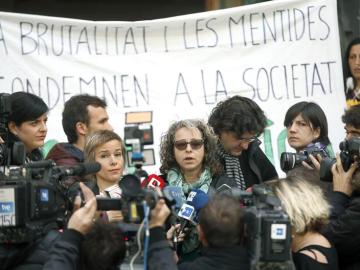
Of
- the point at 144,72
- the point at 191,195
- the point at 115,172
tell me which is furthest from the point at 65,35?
the point at 191,195

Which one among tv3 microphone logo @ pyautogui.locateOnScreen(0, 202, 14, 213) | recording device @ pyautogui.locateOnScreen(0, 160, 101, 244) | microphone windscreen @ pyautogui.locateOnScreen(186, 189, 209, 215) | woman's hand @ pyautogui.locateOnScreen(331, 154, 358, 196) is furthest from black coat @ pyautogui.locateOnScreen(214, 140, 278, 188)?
tv3 microphone logo @ pyautogui.locateOnScreen(0, 202, 14, 213)

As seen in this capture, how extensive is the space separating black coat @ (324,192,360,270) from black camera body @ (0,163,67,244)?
4.07 feet

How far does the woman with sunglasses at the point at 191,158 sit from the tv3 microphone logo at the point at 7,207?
3.76ft

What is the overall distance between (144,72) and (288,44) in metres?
1.14

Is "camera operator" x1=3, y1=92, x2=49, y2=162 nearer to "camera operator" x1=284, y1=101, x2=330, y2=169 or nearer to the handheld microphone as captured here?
the handheld microphone

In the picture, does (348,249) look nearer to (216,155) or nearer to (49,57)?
(216,155)

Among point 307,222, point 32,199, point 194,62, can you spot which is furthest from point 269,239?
point 194,62

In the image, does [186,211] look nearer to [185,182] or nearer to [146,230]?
[185,182]

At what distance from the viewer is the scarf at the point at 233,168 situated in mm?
4492

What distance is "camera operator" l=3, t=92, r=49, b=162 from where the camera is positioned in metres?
4.36

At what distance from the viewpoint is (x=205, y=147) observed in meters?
4.24

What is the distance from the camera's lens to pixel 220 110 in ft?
15.3

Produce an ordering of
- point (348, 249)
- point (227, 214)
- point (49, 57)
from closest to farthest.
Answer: point (227, 214) < point (348, 249) < point (49, 57)

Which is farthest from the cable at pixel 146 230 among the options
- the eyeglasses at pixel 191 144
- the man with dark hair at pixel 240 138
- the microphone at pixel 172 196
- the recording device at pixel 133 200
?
the man with dark hair at pixel 240 138
